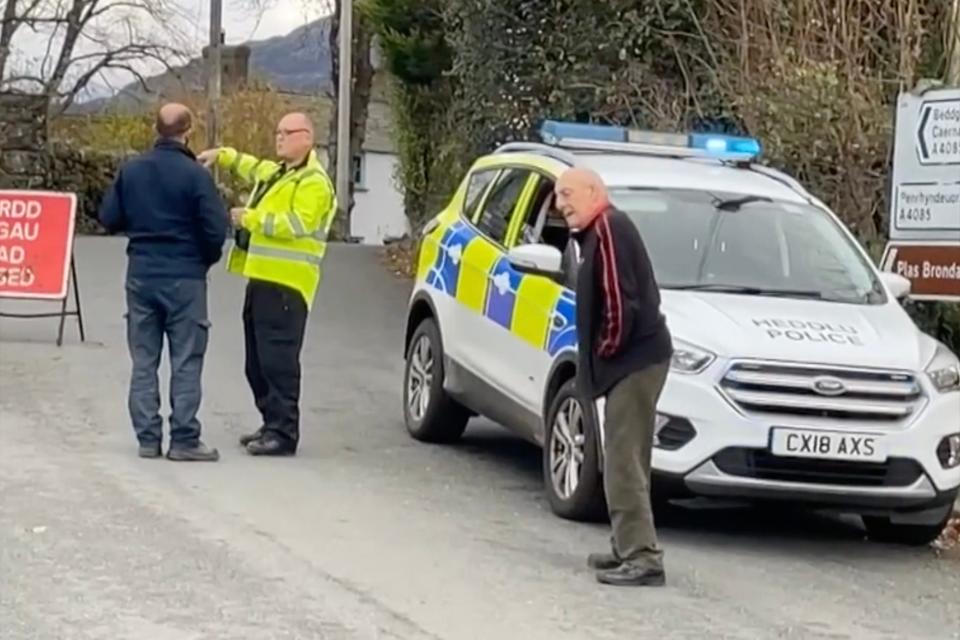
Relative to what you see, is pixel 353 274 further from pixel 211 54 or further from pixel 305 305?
pixel 211 54

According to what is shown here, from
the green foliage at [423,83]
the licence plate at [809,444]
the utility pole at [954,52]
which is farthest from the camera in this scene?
the green foliage at [423,83]

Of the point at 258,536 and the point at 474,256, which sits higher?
the point at 474,256

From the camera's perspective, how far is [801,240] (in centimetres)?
1028

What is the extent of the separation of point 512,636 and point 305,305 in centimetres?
405

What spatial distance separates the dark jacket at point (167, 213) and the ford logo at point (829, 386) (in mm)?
3502

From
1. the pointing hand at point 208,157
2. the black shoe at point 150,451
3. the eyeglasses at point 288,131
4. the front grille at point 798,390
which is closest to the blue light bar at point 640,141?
the eyeglasses at point 288,131

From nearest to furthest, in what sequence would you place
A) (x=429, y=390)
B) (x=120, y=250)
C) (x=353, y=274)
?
(x=429, y=390), (x=353, y=274), (x=120, y=250)

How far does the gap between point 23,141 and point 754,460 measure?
26.5 meters

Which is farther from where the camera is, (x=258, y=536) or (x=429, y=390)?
(x=429, y=390)

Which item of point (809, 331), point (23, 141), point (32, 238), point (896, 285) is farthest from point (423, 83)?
point (809, 331)

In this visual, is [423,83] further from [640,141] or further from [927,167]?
[927,167]

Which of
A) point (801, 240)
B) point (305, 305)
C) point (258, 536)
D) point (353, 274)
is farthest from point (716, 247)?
point (353, 274)

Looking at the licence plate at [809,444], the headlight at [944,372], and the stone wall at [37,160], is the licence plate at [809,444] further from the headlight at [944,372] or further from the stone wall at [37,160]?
the stone wall at [37,160]

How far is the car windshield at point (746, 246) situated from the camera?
987cm
